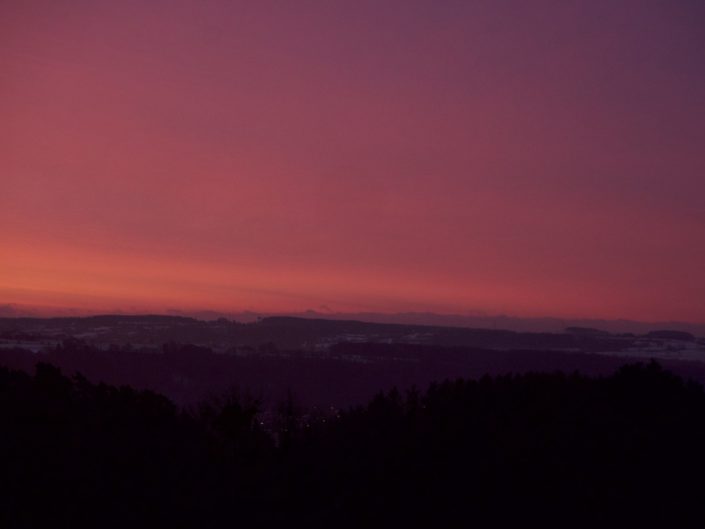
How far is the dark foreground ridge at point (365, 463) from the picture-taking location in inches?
537

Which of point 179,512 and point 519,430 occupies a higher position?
point 519,430

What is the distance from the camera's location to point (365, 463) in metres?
15.9

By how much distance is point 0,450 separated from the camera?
14102 mm

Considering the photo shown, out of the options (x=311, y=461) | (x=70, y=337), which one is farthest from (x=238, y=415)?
(x=70, y=337)

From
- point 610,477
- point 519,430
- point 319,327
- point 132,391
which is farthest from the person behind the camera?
point 319,327

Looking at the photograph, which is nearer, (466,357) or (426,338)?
(466,357)

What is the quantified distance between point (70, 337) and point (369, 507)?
64.9 metres

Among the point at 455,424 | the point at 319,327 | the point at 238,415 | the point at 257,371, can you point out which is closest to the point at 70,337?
the point at 257,371

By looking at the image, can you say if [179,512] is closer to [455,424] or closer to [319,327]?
[455,424]

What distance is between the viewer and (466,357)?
→ 70125mm

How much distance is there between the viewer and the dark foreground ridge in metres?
13.6

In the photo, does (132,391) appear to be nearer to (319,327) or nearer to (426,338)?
(426,338)

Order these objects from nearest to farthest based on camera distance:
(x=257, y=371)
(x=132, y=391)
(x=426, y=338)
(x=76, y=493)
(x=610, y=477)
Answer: (x=76, y=493)
(x=610, y=477)
(x=132, y=391)
(x=257, y=371)
(x=426, y=338)

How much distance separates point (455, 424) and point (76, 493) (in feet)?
24.8
